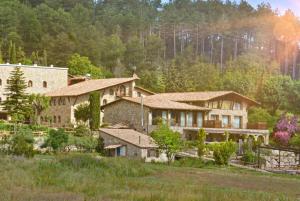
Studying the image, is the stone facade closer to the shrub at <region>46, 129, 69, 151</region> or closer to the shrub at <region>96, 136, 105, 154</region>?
the shrub at <region>96, 136, 105, 154</region>

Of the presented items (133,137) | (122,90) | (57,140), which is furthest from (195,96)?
(57,140)

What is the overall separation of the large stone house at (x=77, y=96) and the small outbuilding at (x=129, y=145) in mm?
12882

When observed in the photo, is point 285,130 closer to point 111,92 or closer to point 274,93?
point 274,93

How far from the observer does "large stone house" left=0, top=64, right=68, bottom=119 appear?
62.0m

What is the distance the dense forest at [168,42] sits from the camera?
77.7m

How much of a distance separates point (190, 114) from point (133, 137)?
36.8ft

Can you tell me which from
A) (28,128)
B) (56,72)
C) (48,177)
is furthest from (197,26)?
(48,177)

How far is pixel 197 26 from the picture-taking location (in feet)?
410

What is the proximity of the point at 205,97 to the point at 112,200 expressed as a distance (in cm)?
4311

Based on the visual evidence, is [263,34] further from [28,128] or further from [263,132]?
[28,128]

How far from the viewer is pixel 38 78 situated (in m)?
65.1

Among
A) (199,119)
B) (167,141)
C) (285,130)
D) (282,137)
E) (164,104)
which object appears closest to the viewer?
A: (167,141)

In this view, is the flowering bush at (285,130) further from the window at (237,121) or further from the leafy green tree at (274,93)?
the leafy green tree at (274,93)

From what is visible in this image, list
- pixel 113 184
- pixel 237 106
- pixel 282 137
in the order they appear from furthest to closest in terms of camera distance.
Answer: pixel 237 106
pixel 282 137
pixel 113 184
